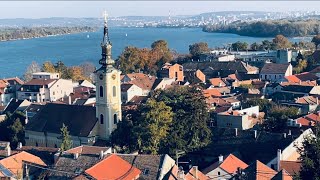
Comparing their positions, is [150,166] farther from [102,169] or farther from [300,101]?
[300,101]

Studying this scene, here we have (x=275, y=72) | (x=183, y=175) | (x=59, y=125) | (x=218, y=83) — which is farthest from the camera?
(x=275, y=72)

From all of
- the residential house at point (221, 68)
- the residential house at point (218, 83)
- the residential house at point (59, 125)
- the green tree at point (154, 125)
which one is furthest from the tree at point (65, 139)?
the residential house at point (221, 68)

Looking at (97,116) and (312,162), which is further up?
(312,162)

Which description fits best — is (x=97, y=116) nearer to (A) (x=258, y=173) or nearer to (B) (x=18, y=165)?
(B) (x=18, y=165)

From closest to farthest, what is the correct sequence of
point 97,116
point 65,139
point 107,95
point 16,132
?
point 65,139, point 107,95, point 97,116, point 16,132

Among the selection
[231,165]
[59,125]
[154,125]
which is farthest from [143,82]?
[231,165]

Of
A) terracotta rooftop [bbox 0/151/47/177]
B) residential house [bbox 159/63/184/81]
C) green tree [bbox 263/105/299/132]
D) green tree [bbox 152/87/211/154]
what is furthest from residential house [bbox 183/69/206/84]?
terracotta rooftop [bbox 0/151/47/177]

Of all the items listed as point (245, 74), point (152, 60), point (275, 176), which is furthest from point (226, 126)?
point (152, 60)

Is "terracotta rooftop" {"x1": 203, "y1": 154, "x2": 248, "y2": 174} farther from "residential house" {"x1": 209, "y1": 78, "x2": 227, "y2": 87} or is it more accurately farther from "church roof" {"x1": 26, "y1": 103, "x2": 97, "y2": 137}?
"residential house" {"x1": 209, "y1": 78, "x2": 227, "y2": 87}
